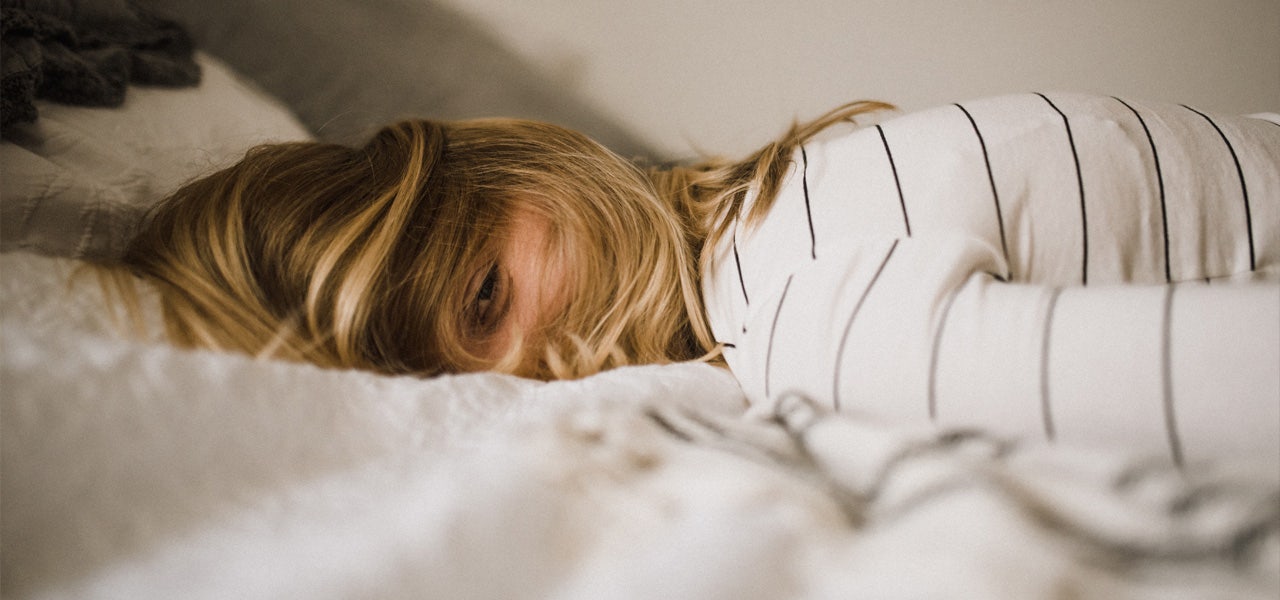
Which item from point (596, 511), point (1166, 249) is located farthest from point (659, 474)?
point (1166, 249)

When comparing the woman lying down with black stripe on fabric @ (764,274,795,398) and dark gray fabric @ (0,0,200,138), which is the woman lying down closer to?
black stripe on fabric @ (764,274,795,398)

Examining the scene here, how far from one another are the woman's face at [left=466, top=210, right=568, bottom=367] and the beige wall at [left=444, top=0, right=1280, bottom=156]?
1.23 ft

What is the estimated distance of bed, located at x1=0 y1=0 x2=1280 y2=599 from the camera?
22 centimetres

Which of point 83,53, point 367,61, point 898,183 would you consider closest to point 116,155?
point 83,53

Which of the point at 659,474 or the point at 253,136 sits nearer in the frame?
Answer: the point at 659,474

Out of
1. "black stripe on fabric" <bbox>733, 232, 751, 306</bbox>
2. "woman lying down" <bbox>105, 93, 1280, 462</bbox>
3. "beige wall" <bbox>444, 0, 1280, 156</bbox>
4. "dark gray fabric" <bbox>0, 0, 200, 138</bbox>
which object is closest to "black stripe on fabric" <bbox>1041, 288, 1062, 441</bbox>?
"woman lying down" <bbox>105, 93, 1280, 462</bbox>

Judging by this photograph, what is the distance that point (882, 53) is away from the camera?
0.83 meters

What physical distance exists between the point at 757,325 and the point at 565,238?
200mm

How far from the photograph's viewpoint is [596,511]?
26 cm

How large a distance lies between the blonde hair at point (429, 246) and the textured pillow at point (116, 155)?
1.4 inches

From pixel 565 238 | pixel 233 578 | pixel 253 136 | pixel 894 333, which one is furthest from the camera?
pixel 253 136

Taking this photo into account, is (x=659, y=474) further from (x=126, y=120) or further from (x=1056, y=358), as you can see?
(x=126, y=120)

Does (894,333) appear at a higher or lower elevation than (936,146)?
lower

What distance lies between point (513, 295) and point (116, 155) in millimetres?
392
